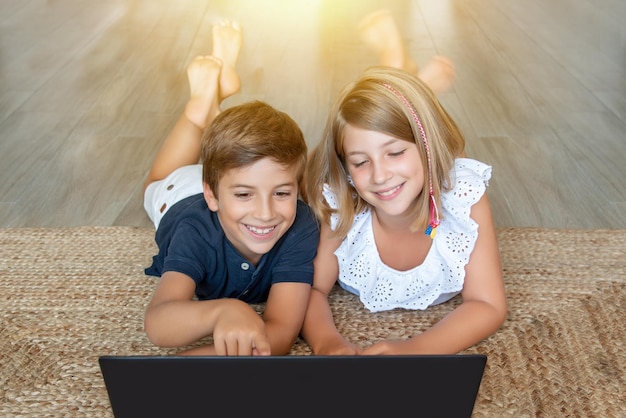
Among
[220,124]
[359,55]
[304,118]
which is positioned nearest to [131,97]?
[304,118]

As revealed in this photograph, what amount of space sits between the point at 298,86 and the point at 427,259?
1126mm

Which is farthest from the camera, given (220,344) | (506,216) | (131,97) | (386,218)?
(131,97)

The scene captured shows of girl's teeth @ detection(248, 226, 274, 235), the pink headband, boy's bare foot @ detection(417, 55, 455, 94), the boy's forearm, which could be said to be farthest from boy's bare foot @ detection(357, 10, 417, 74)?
the boy's forearm

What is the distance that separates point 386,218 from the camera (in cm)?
127

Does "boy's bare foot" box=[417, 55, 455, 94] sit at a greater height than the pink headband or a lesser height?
lesser

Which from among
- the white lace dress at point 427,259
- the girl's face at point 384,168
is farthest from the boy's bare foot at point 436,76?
the girl's face at point 384,168

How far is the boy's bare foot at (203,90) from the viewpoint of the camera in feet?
5.31

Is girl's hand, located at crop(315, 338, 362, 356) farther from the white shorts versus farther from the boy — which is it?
the white shorts

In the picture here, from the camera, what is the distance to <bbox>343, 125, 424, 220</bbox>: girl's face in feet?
3.69

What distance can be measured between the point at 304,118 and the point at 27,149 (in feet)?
2.38

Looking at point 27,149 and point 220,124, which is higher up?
point 220,124

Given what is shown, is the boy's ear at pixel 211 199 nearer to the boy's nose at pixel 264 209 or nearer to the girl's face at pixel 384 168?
the boy's nose at pixel 264 209

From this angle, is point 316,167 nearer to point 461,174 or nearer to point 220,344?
point 461,174

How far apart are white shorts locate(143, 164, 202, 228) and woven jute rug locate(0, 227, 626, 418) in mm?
67
